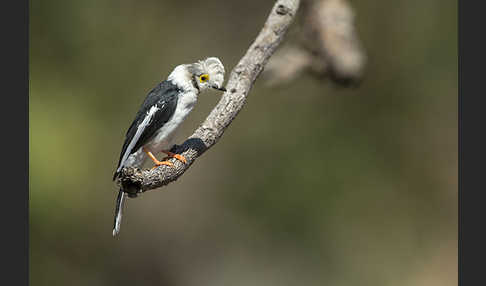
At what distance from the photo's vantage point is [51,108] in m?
6.77

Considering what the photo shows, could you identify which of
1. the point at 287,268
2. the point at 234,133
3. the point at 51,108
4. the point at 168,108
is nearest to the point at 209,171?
the point at 234,133

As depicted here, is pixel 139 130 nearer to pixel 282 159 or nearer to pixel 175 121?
pixel 175 121

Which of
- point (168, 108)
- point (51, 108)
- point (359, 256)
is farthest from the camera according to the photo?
point (359, 256)

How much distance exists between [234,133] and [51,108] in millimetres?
2337

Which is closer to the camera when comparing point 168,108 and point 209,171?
point 168,108

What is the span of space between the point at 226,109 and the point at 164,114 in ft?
1.68

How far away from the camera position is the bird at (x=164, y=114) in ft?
13.2

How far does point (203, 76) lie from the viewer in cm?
418

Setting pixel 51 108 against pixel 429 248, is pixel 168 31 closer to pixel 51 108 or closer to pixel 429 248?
pixel 51 108

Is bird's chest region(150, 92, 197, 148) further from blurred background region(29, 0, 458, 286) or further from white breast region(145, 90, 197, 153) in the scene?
blurred background region(29, 0, 458, 286)

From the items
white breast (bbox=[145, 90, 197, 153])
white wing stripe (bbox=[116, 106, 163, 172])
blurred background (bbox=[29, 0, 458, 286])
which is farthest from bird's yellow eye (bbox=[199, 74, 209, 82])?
blurred background (bbox=[29, 0, 458, 286])

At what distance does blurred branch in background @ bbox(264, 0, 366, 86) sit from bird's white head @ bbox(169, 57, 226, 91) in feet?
3.38

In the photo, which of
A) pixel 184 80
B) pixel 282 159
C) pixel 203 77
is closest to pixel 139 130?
pixel 184 80

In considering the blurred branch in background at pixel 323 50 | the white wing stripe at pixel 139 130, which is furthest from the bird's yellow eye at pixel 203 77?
the blurred branch in background at pixel 323 50
